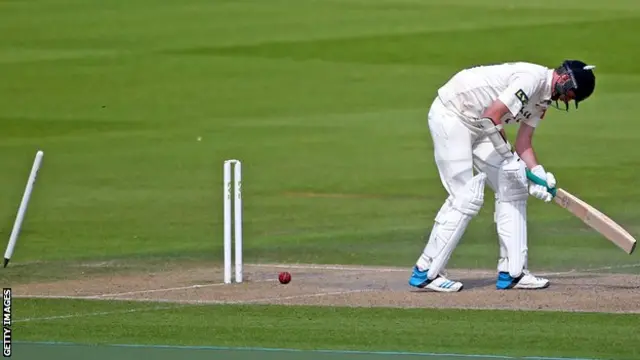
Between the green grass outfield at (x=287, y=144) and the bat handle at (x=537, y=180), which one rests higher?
the green grass outfield at (x=287, y=144)

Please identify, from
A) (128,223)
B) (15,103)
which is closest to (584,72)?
(128,223)

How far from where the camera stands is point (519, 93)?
12.0 meters

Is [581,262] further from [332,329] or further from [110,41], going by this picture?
[110,41]

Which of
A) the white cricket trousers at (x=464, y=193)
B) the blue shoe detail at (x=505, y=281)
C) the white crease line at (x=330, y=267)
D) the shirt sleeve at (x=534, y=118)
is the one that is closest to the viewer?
the white cricket trousers at (x=464, y=193)

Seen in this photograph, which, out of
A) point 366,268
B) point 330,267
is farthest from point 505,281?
point 330,267

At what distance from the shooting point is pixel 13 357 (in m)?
10.0

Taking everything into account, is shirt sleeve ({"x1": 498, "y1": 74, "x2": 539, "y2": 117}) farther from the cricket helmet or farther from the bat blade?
the bat blade

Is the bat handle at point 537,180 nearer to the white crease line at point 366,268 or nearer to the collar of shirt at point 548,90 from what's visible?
the collar of shirt at point 548,90

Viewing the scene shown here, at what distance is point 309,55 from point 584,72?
17.4 metres

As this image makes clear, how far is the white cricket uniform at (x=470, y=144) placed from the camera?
40.1ft

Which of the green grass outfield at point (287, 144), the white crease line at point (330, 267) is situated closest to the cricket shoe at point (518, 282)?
the green grass outfield at point (287, 144)

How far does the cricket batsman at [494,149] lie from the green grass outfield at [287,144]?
97cm

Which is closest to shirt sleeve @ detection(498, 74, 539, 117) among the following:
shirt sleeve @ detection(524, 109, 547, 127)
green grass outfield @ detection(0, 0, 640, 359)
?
shirt sleeve @ detection(524, 109, 547, 127)

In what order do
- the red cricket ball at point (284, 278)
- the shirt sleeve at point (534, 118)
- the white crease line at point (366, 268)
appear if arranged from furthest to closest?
1. the white crease line at point (366, 268)
2. the red cricket ball at point (284, 278)
3. the shirt sleeve at point (534, 118)
